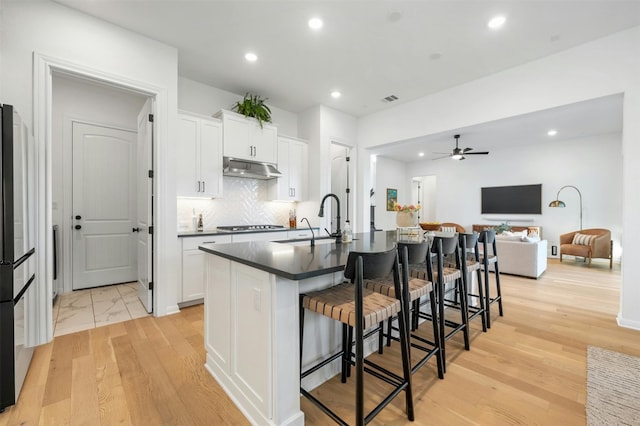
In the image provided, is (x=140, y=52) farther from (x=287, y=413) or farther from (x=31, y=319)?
(x=287, y=413)

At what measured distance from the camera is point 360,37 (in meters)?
3.02

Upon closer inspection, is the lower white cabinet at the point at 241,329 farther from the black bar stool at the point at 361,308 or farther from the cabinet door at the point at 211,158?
the cabinet door at the point at 211,158

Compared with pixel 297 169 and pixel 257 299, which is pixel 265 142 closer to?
pixel 297 169

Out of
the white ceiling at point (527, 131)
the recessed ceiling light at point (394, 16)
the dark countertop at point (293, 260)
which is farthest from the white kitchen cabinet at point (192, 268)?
the white ceiling at point (527, 131)

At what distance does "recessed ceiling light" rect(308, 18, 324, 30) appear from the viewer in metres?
2.75

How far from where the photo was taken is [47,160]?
2.45 m

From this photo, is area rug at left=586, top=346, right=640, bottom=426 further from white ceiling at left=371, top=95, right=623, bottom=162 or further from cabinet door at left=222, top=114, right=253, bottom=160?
cabinet door at left=222, top=114, right=253, bottom=160

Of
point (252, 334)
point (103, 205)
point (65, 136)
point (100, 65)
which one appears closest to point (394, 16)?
point (100, 65)

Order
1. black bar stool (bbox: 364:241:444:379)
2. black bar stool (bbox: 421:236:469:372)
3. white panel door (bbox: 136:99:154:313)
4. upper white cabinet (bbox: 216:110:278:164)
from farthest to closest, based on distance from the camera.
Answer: upper white cabinet (bbox: 216:110:278:164) → white panel door (bbox: 136:99:154:313) → black bar stool (bbox: 421:236:469:372) → black bar stool (bbox: 364:241:444:379)

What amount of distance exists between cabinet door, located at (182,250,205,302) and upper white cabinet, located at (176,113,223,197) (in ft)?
2.72

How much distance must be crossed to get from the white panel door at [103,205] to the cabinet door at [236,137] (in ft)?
5.78

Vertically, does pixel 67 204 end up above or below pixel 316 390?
above

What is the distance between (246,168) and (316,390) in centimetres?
311

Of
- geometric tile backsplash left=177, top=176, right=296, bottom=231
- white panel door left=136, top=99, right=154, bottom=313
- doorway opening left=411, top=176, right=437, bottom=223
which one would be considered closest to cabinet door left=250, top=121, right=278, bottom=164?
geometric tile backsplash left=177, top=176, right=296, bottom=231
